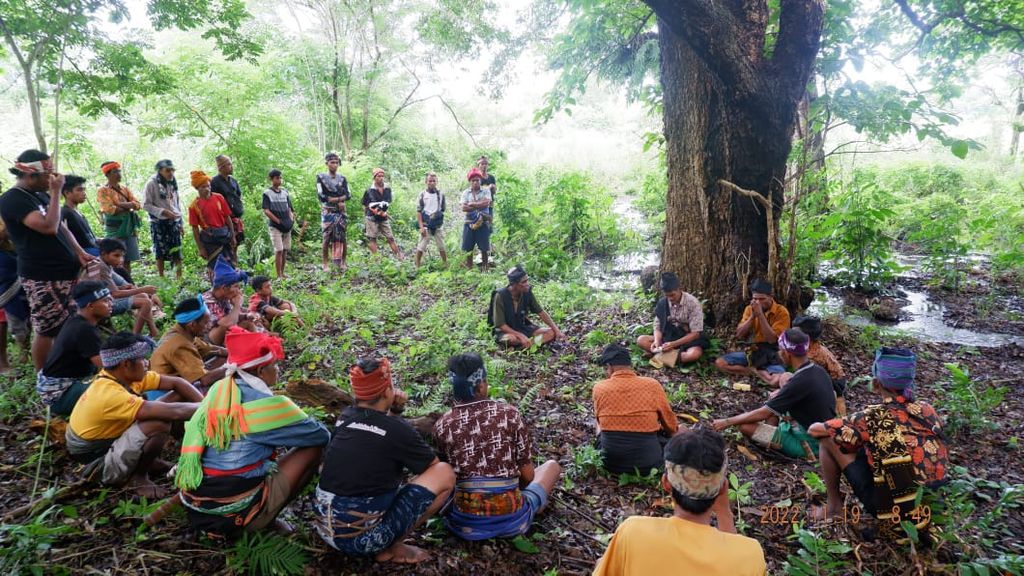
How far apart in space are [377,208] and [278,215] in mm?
2125

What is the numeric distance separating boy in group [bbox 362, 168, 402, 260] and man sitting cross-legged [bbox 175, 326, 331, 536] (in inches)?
294

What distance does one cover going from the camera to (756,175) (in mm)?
6363

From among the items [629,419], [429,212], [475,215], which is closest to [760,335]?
[629,419]

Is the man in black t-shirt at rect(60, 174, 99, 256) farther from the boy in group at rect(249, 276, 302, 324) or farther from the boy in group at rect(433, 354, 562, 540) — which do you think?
the boy in group at rect(433, 354, 562, 540)

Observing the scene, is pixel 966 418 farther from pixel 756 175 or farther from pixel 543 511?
pixel 543 511

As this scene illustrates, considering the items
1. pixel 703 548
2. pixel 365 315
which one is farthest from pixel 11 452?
pixel 703 548

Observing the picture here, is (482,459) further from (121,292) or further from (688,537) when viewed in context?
(121,292)

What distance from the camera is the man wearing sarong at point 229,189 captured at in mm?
7879

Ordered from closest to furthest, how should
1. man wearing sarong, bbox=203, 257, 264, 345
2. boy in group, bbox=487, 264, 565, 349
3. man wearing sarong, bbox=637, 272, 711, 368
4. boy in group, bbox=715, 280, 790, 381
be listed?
man wearing sarong, bbox=203, 257, 264, 345 < boy in group, bbox=715, 280, 790, 381 < man wearing sarong, bbox=637, 272, 711, 368 < boy in group, bbox=487, 264, 565, 349

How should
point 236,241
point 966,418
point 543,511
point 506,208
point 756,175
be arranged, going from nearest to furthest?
point 543,511
point 966,418
point 756,175
point 236,241
point 506,208

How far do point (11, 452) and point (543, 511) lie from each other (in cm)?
406

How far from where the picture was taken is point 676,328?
6.39 m

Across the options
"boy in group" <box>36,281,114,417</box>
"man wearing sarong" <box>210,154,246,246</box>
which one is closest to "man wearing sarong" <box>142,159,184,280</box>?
"man wearing sarong" <box>210,154,246,246</box>

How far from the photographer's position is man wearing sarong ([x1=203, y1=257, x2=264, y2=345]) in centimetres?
533
